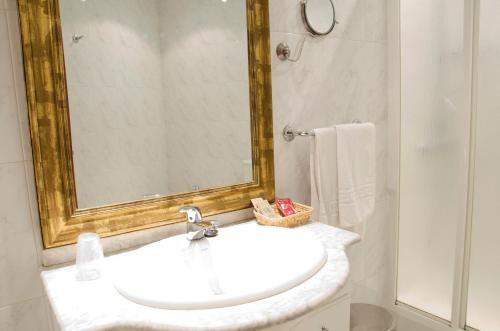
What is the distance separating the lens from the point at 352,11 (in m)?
1.66

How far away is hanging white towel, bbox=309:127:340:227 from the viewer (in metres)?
1.45

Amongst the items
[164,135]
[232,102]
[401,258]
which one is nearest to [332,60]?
[232,102]

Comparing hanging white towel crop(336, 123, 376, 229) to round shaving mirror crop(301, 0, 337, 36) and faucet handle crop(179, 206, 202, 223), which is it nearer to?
round shaving mirror crop(301, 0, 337, 36)

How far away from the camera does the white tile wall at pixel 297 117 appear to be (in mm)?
921

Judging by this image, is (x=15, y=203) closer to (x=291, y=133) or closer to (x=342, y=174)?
(x=291, y=133)

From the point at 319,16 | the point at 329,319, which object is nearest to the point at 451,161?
the point at 319,16

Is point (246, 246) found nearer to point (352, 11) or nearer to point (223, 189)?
point (223, 189)

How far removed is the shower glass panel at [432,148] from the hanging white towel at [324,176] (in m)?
0.59

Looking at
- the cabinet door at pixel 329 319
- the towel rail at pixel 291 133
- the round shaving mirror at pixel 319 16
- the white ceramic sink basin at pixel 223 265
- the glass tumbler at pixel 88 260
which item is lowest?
the cabinet door at pixel 329 319

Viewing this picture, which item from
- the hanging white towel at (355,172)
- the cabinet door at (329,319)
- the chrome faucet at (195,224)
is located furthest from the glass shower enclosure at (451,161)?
the chrome faucet at (195,224)

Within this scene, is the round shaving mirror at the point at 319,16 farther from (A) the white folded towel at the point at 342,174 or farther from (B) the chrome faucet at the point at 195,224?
(B) the chrome faucet at the point at 195,224

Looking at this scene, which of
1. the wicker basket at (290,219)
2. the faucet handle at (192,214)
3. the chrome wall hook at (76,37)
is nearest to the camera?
the chrome wall hook at (76,37)

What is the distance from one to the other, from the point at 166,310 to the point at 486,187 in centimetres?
148

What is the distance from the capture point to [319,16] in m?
1.50
